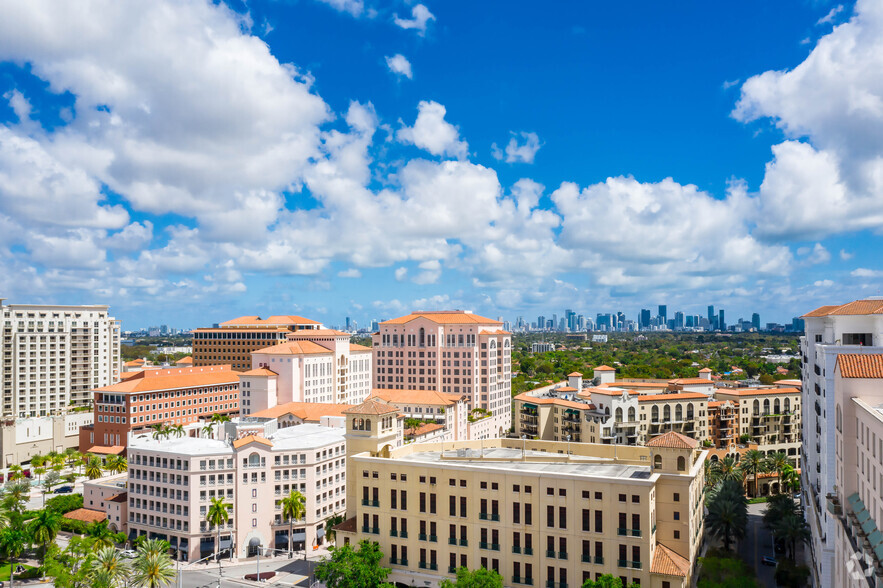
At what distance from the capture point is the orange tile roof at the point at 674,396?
131125mm

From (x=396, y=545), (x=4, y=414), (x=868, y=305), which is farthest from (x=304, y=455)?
(x=4, y=414)

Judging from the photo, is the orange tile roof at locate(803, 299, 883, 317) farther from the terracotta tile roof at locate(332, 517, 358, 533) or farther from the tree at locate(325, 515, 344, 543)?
the tree at locate(325, 515, 344, 543)

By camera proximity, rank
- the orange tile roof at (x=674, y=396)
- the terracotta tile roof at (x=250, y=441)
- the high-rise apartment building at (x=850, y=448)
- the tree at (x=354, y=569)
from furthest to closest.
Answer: the orange tile roof at (x=674, y=396)
the terracotta tile roof at (x=250, y=441)
the tree at (x=354, y=569)
the high-rise apartment building at (x=850, y=448)

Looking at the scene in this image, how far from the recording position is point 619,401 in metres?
128

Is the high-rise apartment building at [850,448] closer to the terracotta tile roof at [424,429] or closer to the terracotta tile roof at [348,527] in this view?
the terracotta tile roof at [348,527]

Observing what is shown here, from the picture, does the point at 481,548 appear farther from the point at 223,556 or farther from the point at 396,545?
the point at 223,556

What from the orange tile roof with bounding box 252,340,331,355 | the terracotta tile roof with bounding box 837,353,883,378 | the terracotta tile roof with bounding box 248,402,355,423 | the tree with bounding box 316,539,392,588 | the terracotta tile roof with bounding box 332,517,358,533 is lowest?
the tree with bounding box 316,539,392,588

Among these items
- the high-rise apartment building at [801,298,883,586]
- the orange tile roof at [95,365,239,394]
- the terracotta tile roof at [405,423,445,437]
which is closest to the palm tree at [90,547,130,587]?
the terracotta tile roof at [405,423,445,437]

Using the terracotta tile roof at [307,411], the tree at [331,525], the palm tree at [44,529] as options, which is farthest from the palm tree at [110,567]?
the terracotta tile roof at [307,411]

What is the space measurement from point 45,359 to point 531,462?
554 feet

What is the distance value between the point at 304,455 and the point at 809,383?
7456 centimetres

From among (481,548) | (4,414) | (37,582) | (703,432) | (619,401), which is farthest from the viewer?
(4,414)

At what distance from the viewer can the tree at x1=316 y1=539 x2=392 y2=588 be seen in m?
73.1

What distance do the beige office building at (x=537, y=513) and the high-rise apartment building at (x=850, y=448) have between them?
14.9m
